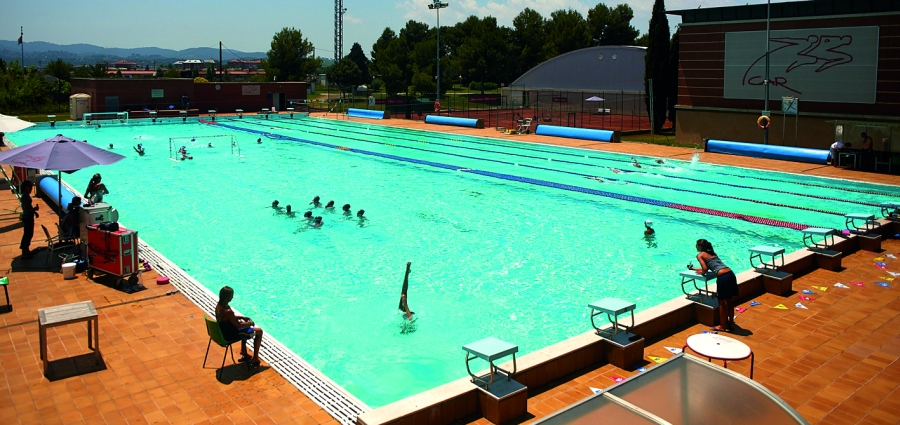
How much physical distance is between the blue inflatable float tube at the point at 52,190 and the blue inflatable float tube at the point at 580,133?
20378 mm

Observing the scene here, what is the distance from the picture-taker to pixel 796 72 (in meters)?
24.8

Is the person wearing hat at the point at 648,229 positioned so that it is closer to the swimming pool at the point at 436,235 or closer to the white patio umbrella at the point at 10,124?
the swimming pool at the point at 436,235

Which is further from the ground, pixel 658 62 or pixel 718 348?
pixel 658 62

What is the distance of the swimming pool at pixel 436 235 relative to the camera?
389 inches

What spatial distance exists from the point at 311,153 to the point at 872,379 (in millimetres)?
23859

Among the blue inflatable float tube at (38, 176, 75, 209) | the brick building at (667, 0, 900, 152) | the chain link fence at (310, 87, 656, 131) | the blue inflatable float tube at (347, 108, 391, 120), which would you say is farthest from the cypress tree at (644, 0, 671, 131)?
the blue inflatable float tube at (38, 176, 75, 209)

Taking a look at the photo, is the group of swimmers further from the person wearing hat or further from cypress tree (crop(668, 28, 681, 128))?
cypress tree (crop(668, 28, 681, 128))

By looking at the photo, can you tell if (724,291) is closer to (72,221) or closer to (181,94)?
(72,221)

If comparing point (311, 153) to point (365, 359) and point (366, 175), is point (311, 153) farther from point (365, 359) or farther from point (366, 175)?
point (365, 359)

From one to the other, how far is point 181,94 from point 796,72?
127ft

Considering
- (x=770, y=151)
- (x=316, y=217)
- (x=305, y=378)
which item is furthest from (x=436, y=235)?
(x=770, y=151)

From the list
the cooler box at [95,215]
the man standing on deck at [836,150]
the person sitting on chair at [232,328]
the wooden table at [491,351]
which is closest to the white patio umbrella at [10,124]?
the cooler box at [95,215]

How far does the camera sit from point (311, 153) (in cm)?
2812

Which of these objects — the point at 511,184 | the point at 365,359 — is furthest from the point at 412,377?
the point at 511,184
